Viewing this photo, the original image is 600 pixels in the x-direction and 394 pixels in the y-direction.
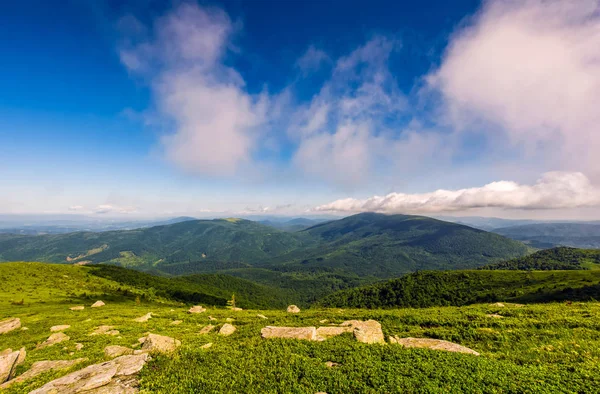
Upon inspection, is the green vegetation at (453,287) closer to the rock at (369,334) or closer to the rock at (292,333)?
the rock at (369,334)

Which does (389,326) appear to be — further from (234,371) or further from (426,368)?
(234,371)

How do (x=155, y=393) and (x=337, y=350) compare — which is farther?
(x=337, y=350)

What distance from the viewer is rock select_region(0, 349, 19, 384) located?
1538 cm

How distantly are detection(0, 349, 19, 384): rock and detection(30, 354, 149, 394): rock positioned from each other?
6389mm

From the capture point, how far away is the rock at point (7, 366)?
605 inches

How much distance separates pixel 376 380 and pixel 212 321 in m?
28.7

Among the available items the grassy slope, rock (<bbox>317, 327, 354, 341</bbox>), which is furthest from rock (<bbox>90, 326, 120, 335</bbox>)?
rock (<bbox>317, 327, 354, 341</bbox>)

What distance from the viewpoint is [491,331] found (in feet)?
66.5

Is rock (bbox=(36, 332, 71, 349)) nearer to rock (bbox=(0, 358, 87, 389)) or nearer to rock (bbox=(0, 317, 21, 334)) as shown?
rock (bbox=(0, 358, 87, 389))

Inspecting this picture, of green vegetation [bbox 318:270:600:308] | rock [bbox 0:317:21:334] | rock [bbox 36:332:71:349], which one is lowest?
green vegetation [bbox 318:270:600:308]

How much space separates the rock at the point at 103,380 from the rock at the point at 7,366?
6389mm

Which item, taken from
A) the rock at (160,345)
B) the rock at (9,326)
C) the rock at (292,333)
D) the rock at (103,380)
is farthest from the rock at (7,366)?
the rock at (9,326)

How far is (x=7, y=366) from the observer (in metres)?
16.1

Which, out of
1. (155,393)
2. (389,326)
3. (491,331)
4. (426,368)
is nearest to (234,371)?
(155,393)
